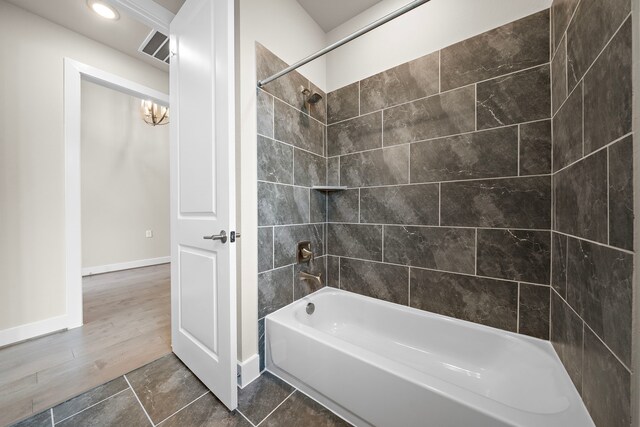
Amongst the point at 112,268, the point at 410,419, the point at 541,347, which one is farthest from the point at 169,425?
the point at 112,268

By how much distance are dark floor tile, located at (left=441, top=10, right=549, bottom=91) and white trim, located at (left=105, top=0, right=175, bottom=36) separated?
71.6 inches

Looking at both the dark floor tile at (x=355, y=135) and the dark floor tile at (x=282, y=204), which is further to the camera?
the dark floor tile at (x=355, y=135)

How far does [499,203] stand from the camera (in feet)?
4.16

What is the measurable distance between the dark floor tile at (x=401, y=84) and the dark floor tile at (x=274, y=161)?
72 cm

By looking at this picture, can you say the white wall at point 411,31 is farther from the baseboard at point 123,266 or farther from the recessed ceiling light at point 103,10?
the baseboard at point 123,266

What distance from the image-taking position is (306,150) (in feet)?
5.77

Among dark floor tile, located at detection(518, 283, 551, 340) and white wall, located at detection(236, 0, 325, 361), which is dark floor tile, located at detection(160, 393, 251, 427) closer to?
white wall, located at detection(236, 0, 325, 361)

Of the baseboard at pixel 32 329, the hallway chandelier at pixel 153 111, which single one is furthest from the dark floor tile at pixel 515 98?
the hallway chandelier at pixel 153 111

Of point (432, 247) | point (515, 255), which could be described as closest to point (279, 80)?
point (432, 247)

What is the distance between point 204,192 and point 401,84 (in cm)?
148

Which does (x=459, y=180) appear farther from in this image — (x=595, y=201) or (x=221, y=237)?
(x=221, y=237)

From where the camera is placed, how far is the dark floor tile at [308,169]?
1673mm

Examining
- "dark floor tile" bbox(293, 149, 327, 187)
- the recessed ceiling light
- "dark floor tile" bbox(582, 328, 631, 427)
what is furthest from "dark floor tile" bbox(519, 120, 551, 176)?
the recessed ceiling light

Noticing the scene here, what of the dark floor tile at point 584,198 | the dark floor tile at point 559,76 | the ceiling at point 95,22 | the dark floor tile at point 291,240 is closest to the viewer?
the dark floor tile at point 584,198
